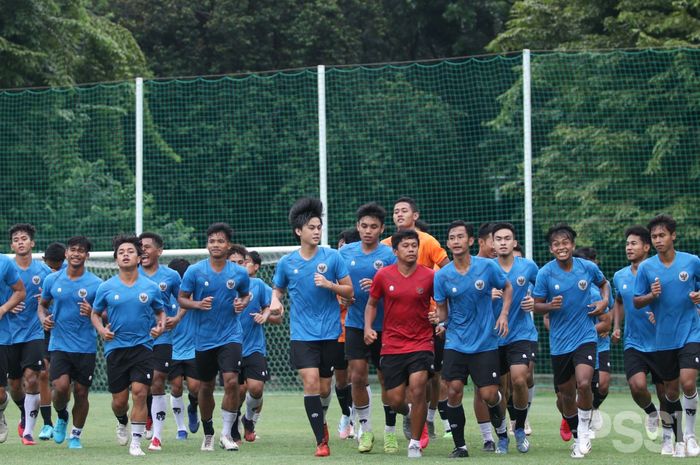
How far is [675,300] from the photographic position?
1227 centimetres

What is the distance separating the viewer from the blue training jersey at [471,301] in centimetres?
1205

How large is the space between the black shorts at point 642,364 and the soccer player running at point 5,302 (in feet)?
20.4

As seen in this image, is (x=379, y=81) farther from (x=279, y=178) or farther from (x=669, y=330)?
(x=669, y=330)

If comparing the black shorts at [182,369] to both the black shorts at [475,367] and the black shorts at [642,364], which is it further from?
the black shorts at [642,364]

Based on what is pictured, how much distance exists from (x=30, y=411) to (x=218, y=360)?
2.52 metres

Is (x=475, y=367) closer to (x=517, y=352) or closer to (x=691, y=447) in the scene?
(x=517, y=352)

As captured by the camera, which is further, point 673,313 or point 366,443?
point 366,443

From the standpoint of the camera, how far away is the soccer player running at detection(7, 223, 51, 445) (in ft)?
46.9

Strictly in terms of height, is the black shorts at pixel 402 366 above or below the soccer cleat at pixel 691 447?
above

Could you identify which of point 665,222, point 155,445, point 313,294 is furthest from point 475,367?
point 155,445

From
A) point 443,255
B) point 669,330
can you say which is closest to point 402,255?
point 443,255

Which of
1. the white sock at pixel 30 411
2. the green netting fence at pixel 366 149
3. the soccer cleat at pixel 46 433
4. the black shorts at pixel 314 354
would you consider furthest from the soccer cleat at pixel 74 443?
the green netting fence at pixel 366 149

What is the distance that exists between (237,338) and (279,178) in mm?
11719

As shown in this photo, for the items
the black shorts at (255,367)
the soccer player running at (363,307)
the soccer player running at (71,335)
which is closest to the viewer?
the soccer player running at (363,307)
